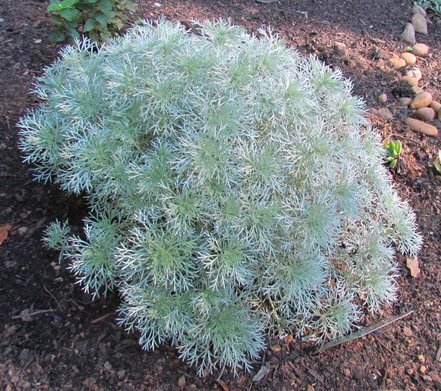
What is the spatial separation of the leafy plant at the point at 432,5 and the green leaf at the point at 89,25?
2.97 metres

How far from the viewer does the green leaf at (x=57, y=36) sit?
340cm

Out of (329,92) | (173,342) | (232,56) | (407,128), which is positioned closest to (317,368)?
(173,342)

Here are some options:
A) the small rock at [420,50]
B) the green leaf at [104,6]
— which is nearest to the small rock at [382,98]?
the small rock at [420,50]

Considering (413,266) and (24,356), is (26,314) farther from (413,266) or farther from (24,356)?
(413,266)

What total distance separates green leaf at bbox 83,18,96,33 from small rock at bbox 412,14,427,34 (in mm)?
2709

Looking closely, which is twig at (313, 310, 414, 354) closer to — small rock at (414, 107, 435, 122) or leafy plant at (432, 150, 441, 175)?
leafy plant at (432, 150, 441, 175)

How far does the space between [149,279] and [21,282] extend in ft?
2.23

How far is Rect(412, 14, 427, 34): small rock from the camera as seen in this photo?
4.53 metres

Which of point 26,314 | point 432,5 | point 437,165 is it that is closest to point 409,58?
A: point 432,5

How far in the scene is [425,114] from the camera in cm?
356

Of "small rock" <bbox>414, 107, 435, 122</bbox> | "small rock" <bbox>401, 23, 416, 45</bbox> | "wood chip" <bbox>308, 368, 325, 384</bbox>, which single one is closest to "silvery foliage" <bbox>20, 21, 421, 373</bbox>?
"wood chip" <bbox>308, 368, 325, 384</bbox>

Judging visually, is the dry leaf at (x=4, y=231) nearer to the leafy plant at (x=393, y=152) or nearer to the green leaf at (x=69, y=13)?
the green leaf at (x=69, y=13)

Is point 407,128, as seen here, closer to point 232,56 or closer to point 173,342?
point 232,56

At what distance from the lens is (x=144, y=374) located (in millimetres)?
2195
